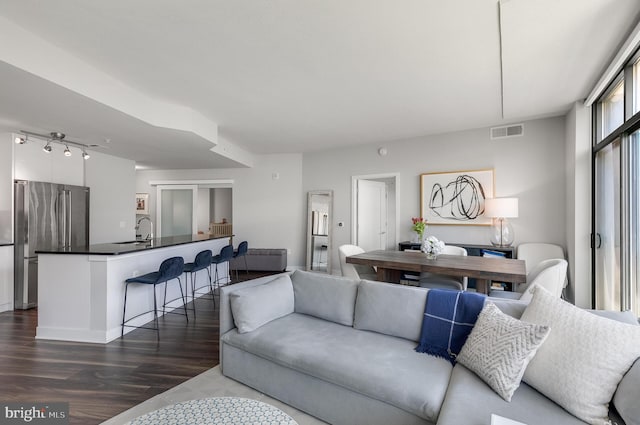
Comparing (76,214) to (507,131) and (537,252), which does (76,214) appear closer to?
(507,131)

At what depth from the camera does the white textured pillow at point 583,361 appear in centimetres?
125

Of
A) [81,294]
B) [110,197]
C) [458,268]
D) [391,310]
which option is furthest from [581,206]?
[110,197]

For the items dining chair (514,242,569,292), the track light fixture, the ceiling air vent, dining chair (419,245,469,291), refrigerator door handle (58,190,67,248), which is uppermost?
the ceiling air vent

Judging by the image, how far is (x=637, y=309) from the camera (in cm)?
243

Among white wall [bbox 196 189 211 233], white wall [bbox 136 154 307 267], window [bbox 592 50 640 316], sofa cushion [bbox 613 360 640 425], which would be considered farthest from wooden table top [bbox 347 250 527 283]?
white wall [bbox 196 189 211 233]

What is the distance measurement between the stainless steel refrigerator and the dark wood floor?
787 mm

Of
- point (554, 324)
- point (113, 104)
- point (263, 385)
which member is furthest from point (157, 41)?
point (554, 324)

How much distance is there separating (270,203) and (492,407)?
19.5 ft

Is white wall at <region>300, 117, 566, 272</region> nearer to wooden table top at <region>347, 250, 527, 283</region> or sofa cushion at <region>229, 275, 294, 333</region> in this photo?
wooden table top at <region>347, 250, 527, 283</region>

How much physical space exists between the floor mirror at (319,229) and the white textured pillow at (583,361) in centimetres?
495

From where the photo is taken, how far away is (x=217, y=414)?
4.43ft

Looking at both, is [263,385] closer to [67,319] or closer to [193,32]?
[67,319]

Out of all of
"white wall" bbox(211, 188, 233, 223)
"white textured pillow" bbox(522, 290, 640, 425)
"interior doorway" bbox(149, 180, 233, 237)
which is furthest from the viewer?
"white wall" bbox(211, 188, 233, 223)

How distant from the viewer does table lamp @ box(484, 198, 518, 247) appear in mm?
4199
